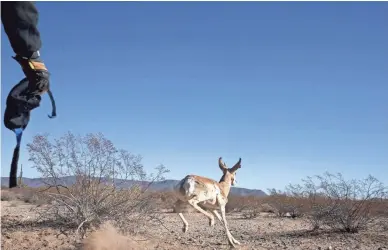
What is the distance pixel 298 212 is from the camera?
87.0 ft

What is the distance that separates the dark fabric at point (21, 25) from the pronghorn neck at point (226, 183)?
1280cm

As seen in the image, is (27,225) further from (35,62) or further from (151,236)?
(35,62)

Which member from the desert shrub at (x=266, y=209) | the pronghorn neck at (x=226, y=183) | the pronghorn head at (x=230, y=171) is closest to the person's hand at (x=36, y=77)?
the pronghorn neck at (x=226, y=183)

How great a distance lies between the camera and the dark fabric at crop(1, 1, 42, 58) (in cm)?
196

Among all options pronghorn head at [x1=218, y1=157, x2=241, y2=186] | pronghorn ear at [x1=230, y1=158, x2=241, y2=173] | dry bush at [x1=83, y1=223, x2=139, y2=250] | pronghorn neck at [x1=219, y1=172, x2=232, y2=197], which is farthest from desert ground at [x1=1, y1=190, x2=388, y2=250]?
pronghorn ear at [x1=230, y1=158, x2=241, y2=173]

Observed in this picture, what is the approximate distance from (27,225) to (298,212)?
1638cm

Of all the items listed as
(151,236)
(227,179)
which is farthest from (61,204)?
(227,179)

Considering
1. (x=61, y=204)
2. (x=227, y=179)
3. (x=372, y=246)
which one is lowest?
(x=372, y=246)

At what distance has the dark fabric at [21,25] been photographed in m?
1.96

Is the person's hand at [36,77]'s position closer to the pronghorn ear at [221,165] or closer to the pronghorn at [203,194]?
the pronghorn at [203,194]

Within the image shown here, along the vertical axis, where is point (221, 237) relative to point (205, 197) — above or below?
below

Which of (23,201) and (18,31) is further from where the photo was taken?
(23,201)

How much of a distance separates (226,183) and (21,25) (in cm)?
1336

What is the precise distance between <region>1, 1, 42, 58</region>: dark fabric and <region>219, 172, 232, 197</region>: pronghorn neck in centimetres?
1280
